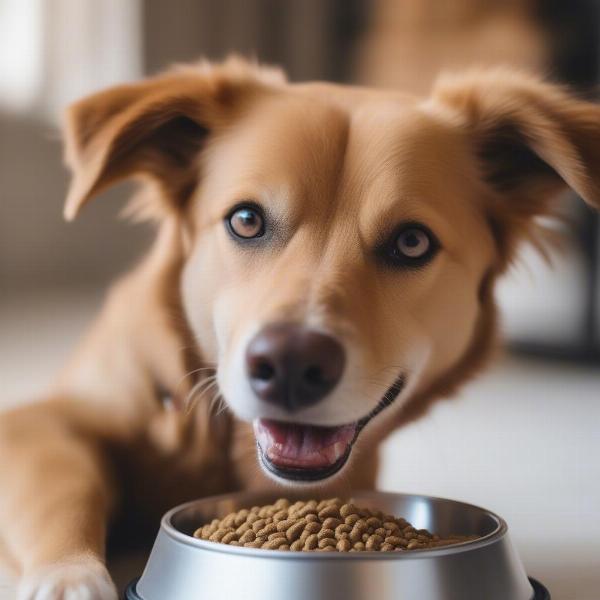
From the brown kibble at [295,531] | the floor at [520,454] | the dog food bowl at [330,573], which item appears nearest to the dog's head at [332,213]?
the brown kibble at [295,531]

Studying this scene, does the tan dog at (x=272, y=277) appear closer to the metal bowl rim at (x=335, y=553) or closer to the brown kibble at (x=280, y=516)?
the brown kibble at (x=280, y=516)

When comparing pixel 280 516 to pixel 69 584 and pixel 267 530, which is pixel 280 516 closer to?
pixel 267 530

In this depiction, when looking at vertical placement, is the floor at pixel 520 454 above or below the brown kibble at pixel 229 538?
below

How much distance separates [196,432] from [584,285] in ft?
10.8

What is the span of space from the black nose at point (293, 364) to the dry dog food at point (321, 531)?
16 cm

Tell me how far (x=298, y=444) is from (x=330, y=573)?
29 centimetres

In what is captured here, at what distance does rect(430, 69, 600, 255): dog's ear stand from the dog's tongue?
2.13 ft

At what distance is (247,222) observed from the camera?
1.58m

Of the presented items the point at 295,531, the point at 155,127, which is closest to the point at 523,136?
the point at 155,127

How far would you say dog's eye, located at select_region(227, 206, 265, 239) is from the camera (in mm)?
1561

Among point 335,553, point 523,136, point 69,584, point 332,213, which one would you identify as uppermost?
point 523,136

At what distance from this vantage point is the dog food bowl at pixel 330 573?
3.61ft

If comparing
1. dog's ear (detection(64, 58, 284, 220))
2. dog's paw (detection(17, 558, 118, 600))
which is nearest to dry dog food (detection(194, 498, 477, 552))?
dog's paw (detection(17, 558, 118, 600))

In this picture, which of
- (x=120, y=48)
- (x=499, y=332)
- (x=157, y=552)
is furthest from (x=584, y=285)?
(x=120, y=48)
